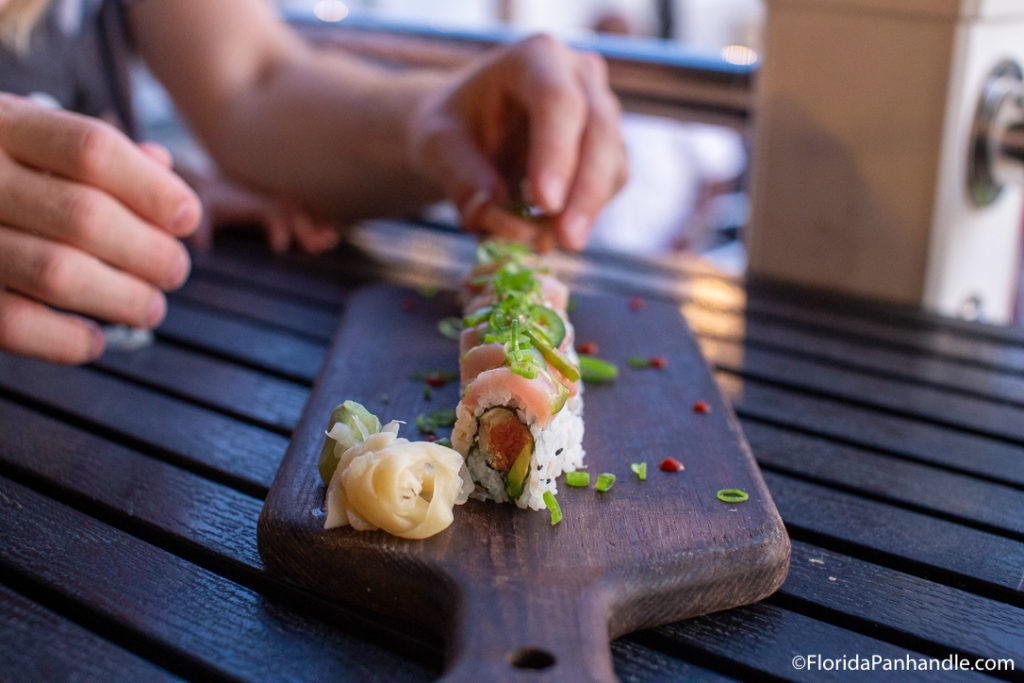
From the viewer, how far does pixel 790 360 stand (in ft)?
5.21

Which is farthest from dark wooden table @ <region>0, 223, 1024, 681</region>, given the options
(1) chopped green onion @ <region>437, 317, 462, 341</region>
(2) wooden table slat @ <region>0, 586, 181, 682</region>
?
(1) chopped green onion @ <region>437, 317, 462, 341</region>

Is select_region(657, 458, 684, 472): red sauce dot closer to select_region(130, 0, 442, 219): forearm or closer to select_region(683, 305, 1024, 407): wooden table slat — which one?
select_region(683, 305, 1024, 407): wooden table slat

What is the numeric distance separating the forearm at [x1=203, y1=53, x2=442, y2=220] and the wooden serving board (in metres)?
0.95

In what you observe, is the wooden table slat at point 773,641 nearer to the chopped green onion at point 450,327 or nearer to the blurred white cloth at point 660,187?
the chopped green onion at point 450,327

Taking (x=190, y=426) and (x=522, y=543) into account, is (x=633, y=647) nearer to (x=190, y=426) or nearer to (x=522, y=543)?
(x=522, y=543)

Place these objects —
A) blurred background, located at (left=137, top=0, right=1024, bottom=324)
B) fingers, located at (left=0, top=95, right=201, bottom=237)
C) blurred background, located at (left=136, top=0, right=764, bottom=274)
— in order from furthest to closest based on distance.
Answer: blurred background, located at (left=136, top=0, right=764, bottom=274)
blurred background, located at (left=137, top=0, right=1024, bottom=324)
fingers, located at (left=0, top=95, right=201, bottom=237)

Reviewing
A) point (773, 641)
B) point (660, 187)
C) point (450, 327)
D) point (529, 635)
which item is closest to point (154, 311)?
point (450, 327)

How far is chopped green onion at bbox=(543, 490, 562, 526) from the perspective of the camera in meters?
0.96

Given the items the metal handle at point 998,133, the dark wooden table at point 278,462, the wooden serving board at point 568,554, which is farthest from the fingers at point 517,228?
the metal handle at point 998,133

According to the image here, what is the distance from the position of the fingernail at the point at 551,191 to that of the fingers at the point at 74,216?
0.60 m

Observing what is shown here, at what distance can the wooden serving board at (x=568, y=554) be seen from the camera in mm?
809

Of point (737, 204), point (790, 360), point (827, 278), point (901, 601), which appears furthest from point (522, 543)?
point (737, 204)

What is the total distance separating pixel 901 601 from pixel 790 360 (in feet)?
2.28

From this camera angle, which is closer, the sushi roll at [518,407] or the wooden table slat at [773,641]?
the wooden table slat at [773,641]
